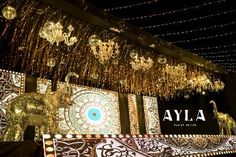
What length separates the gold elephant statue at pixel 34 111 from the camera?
9.41 feet

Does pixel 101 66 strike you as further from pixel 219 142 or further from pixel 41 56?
pixel 219 142

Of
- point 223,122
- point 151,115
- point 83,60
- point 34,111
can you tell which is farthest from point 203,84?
point 34,111

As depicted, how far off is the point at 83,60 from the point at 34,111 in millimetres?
1855

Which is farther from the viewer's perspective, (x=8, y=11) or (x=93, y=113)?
(x=93, y=113)

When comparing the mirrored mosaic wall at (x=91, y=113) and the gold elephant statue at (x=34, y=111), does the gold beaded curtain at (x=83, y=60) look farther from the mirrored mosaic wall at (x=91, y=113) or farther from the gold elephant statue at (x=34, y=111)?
the gold elephant statue at (x=34, y=111)

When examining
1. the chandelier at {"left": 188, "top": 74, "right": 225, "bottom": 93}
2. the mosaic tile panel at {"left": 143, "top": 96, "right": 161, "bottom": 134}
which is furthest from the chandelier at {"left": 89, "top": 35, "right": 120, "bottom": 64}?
the chandelier at {"left": 188, "top": 74, "right": 225, "bottom": 93}

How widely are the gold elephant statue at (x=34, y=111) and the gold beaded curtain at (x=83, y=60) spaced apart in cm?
94

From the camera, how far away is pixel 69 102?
3.15m

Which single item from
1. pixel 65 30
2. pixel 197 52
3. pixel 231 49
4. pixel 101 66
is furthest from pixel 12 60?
pixel 231 49

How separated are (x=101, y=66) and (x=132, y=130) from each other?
1.71 meters

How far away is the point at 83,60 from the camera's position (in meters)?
4.73

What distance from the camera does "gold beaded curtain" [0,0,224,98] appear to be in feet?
11.2

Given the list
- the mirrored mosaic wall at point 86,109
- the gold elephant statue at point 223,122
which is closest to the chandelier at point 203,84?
the gold elephant statue at point 223,122

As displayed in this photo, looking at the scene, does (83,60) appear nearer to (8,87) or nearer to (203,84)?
(8,87)
